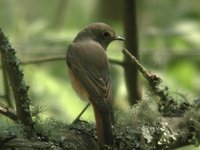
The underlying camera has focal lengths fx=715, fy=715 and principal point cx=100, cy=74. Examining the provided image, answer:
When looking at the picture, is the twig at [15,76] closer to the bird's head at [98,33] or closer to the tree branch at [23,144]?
the tree branch at [23,144]

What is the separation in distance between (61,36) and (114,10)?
4.91ft

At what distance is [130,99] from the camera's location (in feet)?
16.1

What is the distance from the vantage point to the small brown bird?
3620 mm

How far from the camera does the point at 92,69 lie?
427cm

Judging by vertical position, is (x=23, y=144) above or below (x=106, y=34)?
below

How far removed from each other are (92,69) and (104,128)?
0.83 metres

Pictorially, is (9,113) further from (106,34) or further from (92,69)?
(106,34)

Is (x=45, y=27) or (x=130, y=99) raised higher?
(x=45, y=27)

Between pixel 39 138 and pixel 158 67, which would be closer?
pixel 39 138

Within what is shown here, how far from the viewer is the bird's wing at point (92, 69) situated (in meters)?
3.97

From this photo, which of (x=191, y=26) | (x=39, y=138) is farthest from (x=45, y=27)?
(x=39, y=138)

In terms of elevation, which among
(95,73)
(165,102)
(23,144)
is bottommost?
(23,144)

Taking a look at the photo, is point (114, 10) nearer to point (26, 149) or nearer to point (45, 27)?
point (45, 27)

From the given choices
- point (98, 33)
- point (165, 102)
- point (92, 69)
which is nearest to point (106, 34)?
point (98, 33)
